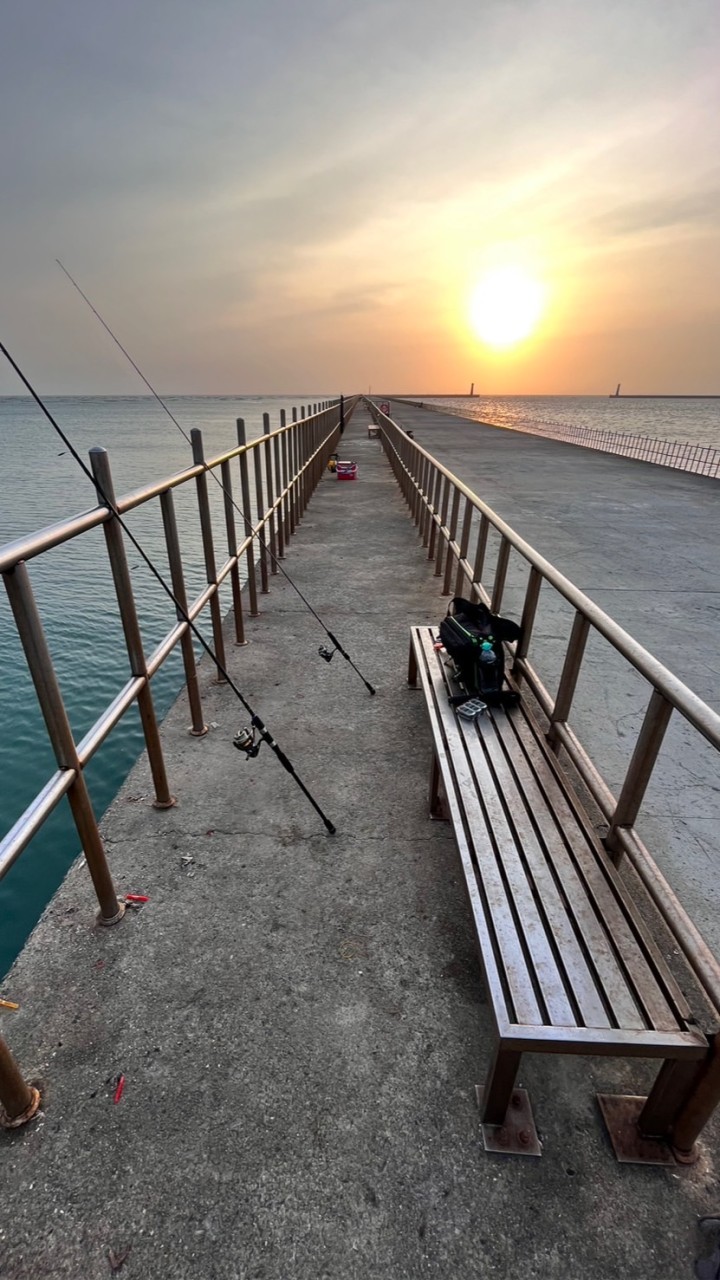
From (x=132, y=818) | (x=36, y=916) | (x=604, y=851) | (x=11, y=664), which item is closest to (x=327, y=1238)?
(x=604, y=851)

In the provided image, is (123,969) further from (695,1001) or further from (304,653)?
(304,653)

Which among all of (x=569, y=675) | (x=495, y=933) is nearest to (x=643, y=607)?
(x=569, y=675)

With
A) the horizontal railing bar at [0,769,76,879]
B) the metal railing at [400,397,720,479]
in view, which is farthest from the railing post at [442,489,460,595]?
the metal railing at [400,397,720,479]

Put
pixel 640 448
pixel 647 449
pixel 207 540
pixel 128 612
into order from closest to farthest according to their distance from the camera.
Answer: pixel 128 612, pixel 207 540, pixel 640 448, pixel 647 449

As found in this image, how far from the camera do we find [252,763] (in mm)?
3453

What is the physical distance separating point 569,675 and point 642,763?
74 cm

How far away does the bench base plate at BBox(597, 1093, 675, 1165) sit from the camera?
5.55ft

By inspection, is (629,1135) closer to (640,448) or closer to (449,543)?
(449,543)

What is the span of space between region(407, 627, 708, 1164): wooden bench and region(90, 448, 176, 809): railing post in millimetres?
1357

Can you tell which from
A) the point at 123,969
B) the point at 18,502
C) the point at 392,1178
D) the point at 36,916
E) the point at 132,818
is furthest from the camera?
the point at 18,502

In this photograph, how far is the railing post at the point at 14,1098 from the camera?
169 cm

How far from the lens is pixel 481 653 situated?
311 centimetres

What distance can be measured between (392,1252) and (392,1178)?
151 mm

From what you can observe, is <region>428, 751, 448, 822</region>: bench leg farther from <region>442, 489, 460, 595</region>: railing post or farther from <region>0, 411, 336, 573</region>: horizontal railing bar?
<region>442, 489, 460, 595</region>: railing post
